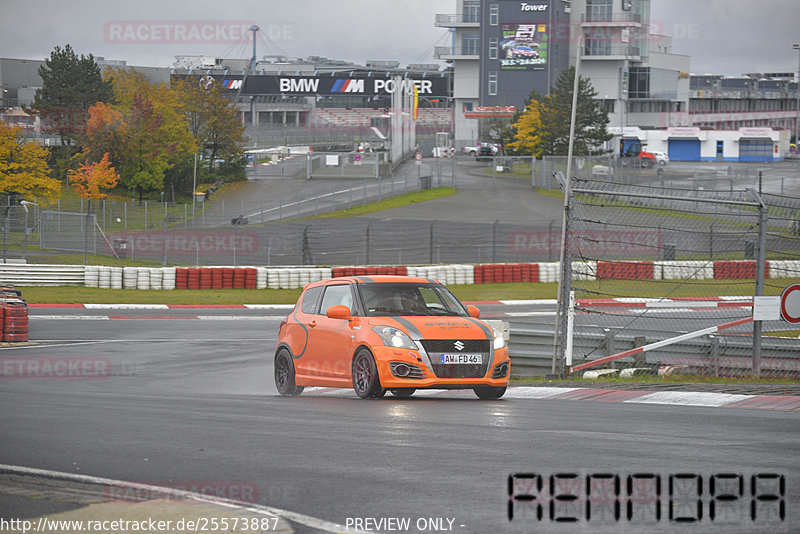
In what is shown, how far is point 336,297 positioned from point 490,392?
2418 millimetres

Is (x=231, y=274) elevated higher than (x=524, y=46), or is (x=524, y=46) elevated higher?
(x=524, y=46)

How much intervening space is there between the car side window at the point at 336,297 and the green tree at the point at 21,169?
47.4m

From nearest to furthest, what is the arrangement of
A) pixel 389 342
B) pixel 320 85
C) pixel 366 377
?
1. pixel 389 342
2. pixel 366 377
3. pixel 320 85

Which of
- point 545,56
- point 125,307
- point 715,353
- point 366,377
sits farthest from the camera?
point 545,56

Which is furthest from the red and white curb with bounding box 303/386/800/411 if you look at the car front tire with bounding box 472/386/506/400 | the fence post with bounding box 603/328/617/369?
the fence post with bounding box 603/328/617/369

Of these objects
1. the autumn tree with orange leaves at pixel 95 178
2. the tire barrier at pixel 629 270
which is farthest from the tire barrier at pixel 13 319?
the autumn tree with orange leaves at pixel 95 178

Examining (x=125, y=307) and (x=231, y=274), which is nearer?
(x=125, y=307)

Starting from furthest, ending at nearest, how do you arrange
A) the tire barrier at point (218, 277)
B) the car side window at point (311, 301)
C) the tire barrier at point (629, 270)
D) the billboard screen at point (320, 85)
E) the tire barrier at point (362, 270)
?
the billboard screen at point (320, 85), the tire barrier at point (218, 277), the tire barrier at point (362, 270), the tire barrier at point (629, 270), the car side window at point (311, 301)

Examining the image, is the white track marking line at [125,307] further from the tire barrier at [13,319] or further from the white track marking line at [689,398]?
the white track marking line at [689,398]

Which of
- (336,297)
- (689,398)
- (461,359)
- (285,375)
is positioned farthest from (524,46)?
(461,359)

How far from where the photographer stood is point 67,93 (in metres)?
80.0

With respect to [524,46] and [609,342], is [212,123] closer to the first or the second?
[524,46]

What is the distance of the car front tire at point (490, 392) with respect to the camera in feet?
41.2

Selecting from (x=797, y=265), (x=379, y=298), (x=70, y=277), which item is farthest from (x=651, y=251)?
(x=379, y=298)
